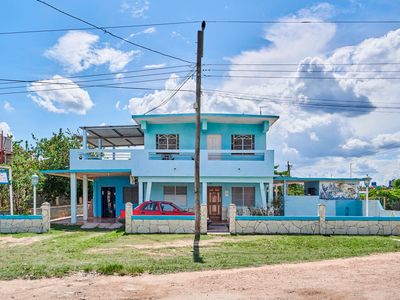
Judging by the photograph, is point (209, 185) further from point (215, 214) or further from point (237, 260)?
point (237, 260)

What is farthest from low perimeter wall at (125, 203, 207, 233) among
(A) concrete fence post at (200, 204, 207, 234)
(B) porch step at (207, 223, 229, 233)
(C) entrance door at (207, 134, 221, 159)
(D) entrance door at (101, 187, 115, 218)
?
(D) entrance door at (101, 187, 115, 218)

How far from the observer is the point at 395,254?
12586 mm

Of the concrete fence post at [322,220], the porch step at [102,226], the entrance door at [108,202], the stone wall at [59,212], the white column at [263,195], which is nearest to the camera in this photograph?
the concrete fence post at [322,220]

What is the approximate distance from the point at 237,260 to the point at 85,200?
14.7 metres

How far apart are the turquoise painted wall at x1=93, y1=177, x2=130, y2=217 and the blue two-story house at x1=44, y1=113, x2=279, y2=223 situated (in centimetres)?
66

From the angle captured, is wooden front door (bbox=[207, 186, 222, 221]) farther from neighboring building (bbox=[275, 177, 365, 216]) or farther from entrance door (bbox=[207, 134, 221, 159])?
neighboring building (bbox=[275, 177, 365, 216])

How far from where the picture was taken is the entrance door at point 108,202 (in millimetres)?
25359

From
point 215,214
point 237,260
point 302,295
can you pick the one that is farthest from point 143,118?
point 302,295

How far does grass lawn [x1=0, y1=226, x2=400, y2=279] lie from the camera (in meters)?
10.2

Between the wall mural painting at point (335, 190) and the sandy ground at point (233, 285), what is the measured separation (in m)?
13.1

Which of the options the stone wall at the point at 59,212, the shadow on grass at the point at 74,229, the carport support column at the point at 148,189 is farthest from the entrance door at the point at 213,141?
the stone wall at the point at 59,212

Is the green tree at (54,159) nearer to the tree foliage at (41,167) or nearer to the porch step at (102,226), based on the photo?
the tree foliage at (41,167)

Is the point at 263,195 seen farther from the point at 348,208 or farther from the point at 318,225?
the point at 348,208

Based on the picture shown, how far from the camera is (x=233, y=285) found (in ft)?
28.2
